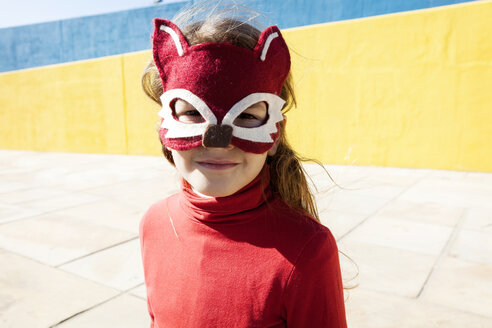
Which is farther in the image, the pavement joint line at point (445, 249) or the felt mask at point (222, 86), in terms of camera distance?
the pavement joint line at point (445, 249)

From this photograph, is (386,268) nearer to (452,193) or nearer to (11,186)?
(452,193)

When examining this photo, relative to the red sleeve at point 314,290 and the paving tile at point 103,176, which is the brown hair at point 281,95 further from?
the paving tile at point 103,176

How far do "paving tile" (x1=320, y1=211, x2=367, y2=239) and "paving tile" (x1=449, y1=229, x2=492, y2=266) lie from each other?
0.88 meters

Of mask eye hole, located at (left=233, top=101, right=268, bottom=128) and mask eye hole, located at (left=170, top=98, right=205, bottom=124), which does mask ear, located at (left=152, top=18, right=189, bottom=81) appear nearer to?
mask eye hole, located at (left=170, top=98, right=205, bottom=124)

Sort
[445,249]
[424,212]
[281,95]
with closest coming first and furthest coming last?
[281,95] < [445,249] < [424,212]

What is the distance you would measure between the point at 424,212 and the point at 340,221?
954mm

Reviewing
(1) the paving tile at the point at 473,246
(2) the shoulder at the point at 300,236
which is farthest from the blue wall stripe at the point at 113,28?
(2) the shoulder at the point at 300,236

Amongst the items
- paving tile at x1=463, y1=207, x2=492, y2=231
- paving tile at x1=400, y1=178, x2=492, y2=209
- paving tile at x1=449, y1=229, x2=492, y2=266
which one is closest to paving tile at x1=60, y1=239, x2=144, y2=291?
paving tile at x1=449, y1=229, x2=492, y2=266

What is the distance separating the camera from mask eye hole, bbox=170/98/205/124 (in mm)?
1210

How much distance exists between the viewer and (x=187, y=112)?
4.03 feet

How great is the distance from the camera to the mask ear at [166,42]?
1190 millimetres

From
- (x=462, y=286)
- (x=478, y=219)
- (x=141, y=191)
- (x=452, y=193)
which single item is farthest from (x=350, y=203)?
(x=141, y=191)

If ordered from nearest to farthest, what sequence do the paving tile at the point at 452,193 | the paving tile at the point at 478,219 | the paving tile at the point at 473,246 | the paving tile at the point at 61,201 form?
1. the paving tile at the point at 473,246
2. the paving tile at the point at 478,219
3. the paving tile at the point at 452,193
4. the paving tile at the point at 61,201

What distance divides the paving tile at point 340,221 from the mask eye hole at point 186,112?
2.74 meters
